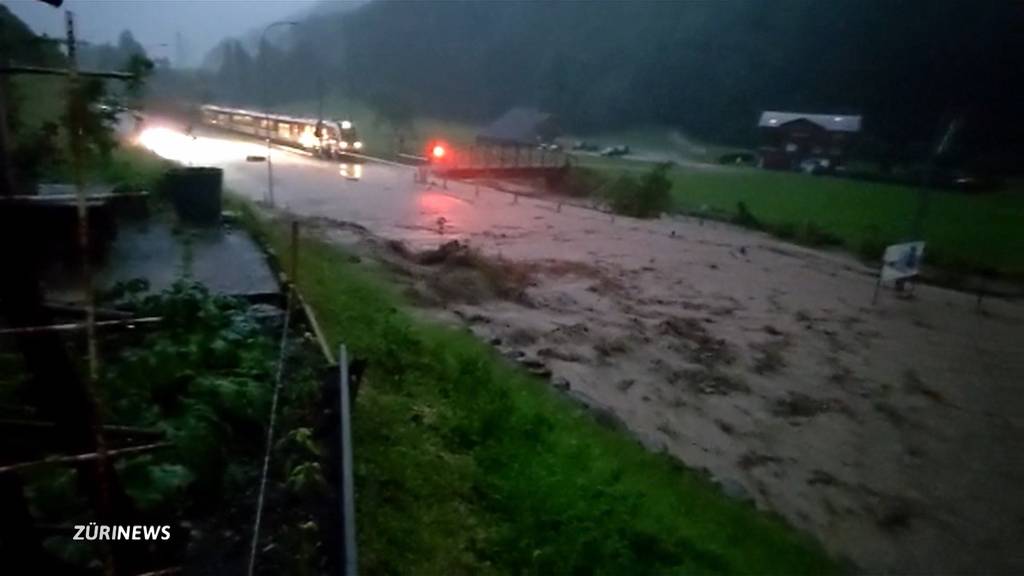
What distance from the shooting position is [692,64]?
13.3 meters

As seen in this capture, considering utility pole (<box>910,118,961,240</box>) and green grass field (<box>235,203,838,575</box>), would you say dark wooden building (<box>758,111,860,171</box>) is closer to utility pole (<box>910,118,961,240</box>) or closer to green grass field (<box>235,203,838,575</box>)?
utility pole (<box>910,118,961,240</box>)

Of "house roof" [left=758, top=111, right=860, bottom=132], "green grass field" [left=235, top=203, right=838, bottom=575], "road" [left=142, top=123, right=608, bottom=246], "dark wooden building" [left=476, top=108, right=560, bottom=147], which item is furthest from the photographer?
"dark wooden building" [left=476, top=108, right=560, bottom=147]

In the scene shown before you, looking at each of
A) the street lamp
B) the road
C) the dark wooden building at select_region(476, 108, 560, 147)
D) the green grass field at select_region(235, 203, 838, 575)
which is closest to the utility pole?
the green grass field at select_region(235, 203, 838, 575)

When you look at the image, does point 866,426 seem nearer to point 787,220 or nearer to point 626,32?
point 787,220

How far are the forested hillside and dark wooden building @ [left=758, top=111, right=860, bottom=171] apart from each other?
174 mm

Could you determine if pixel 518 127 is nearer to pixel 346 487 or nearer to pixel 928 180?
pixel 928 180

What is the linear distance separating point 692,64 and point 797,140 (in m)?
2.53

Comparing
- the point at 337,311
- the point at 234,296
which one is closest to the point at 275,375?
the point at 234,296

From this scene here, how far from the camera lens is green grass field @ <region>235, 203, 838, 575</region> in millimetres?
3148

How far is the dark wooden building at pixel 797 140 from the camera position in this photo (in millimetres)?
10516

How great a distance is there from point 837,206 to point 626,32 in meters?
7.37

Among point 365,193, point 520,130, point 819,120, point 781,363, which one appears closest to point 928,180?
point 819,120

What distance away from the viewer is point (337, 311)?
19.3ft

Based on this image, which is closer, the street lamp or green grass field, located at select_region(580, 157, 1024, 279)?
green grass field, located at select_region(580, 157, 1024, 279)
